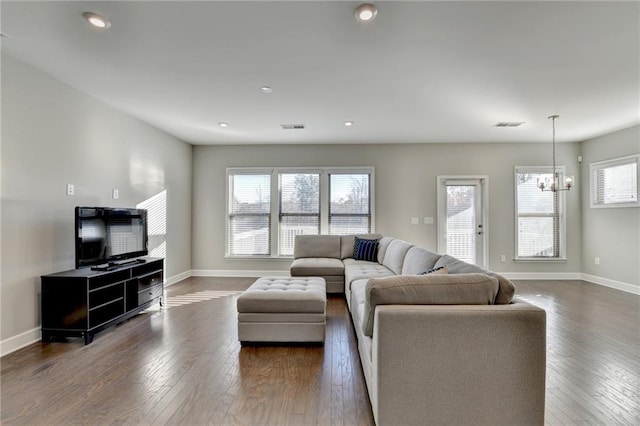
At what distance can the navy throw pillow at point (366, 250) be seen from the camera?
4969 millimetres

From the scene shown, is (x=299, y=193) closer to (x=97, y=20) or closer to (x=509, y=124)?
(x=509, y=124)

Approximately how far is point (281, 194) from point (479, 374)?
505 cm

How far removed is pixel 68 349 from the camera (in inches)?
111

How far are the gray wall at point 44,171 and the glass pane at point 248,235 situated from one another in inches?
85.0

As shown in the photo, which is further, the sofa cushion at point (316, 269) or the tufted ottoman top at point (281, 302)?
the sofa cushion at point (316, 269)

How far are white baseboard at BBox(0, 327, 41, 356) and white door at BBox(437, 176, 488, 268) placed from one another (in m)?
6.07

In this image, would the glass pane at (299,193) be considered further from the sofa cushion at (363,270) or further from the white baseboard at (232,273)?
the sofa cushion at (363,270)

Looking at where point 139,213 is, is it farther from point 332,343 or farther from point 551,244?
point 551,244

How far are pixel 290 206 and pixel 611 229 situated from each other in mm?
5833

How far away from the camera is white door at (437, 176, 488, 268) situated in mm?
6043

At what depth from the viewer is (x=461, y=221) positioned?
6.09 m

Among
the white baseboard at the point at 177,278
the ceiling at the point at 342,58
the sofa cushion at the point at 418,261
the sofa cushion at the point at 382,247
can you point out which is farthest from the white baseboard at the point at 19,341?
the sofa cushion at the point at 382,247

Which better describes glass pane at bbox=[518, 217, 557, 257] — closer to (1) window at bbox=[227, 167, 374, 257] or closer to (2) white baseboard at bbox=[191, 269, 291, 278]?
(1) window at bbox=[227, 167, 374, 257]

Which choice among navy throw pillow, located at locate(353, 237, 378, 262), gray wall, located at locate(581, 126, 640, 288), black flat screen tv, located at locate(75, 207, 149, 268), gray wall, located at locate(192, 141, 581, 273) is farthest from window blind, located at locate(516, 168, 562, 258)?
black flat screen tv, located at locate(75, 207, 149, 268)
